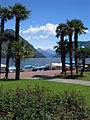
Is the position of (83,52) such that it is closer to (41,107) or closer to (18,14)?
(18,14)

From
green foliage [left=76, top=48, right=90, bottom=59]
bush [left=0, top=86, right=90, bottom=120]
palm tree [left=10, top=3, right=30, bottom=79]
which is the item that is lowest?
bush [left=0, top=86, right=90, bottom=120]

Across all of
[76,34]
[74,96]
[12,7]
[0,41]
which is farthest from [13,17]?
[74,96]

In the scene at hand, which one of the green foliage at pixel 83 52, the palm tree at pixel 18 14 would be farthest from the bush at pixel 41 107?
the green foliage at pixel 83 52

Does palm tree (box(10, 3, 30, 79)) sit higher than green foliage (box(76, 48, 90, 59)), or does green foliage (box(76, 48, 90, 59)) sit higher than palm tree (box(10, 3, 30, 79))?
palm tree (box(10, 3, 30, 79))

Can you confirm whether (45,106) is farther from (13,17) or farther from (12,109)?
(13,17)

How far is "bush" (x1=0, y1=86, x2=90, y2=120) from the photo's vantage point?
7695 millimetres

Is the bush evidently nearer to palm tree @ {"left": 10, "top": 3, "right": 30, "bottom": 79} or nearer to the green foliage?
palm tree @ {"left": 10, "top": 3, "right": 30, "bottom": 79}

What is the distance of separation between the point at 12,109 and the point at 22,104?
0.35 metres

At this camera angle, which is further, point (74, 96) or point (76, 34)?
point (76, 34)

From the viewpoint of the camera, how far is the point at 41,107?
8.42 metres

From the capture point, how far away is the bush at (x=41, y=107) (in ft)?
25.2

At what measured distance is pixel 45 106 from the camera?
854cm

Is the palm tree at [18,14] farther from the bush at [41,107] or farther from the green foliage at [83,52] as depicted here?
the bush at [41,107]

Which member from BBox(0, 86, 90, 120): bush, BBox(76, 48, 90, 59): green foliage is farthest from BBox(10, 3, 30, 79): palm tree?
BBox(0, 86, 90, 120): bush
